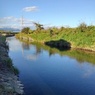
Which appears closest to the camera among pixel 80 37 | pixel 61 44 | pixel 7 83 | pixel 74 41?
pixel 7 83

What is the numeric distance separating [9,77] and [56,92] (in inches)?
150

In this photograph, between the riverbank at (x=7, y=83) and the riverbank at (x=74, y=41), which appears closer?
the riverbank at (x=7, y=83)

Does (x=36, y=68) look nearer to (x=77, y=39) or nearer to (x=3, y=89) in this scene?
(x=3, y=89)

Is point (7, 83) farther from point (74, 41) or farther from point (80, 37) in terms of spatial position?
point (80, 37)

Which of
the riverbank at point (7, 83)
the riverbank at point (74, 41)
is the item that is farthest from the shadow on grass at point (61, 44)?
the riverbank at point (7, 83)

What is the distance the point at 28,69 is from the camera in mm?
27266

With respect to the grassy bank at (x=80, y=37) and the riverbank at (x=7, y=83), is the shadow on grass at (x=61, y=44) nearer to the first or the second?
the grassy bank at (x=80, y=37)

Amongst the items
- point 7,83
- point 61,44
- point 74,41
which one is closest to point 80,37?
point 74,41

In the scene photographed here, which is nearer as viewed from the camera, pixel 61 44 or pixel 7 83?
pixel 7 83

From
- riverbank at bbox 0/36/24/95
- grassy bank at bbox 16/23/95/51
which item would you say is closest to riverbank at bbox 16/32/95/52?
grassy bank at bbox 16/23/95/51

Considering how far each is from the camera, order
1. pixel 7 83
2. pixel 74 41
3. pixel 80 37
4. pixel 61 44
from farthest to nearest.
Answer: pixel 61 44 → pixel 74 41 → pixel 80 37 → pixel 7 83

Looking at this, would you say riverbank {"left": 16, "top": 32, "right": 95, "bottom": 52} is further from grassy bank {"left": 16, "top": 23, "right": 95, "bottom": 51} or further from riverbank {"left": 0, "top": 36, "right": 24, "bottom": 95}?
riverbank {"left": 0, "top": 36, "right": 24, "bottom": 95}

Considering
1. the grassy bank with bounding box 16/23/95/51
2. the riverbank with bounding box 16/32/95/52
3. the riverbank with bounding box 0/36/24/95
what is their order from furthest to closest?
the grassy bank with bounding box 16/23/95/51 → the riverbank with bounding box 16/32/95/52 → the riverbank with bounding box 0/36/24/95

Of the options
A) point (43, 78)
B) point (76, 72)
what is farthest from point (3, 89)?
point (76, 72)
